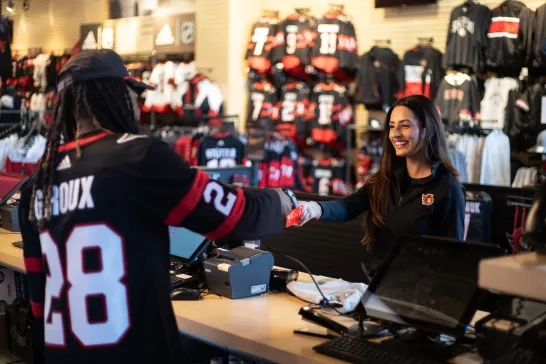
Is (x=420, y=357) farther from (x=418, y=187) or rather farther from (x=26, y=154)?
(x=26, y=154)

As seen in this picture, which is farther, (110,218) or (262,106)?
(262,106)

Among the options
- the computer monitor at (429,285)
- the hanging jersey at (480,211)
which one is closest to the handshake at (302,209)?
the computer monitor at (429,285)

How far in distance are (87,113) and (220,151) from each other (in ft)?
18.6

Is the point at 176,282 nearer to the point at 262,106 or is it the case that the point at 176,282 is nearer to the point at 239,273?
the point at 239,273

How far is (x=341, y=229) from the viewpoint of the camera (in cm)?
432

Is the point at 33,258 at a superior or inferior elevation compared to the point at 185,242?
superior

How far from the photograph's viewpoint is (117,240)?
75.7 inches

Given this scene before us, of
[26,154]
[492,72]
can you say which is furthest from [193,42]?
[492,72]

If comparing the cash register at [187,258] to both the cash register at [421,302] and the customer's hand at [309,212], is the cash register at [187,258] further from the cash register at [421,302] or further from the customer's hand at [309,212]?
the cash register at [421,302]

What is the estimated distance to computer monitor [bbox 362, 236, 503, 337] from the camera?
2.14m

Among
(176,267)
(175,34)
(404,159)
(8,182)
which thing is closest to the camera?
(176,267)

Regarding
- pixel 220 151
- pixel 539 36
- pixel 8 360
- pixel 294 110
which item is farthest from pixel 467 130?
pixel 8 360

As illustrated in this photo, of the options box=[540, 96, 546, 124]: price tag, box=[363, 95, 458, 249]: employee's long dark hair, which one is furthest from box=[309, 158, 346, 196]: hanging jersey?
box=[363, 95, 458, 249]: employee's long dark hair

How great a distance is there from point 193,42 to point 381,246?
6467mm
